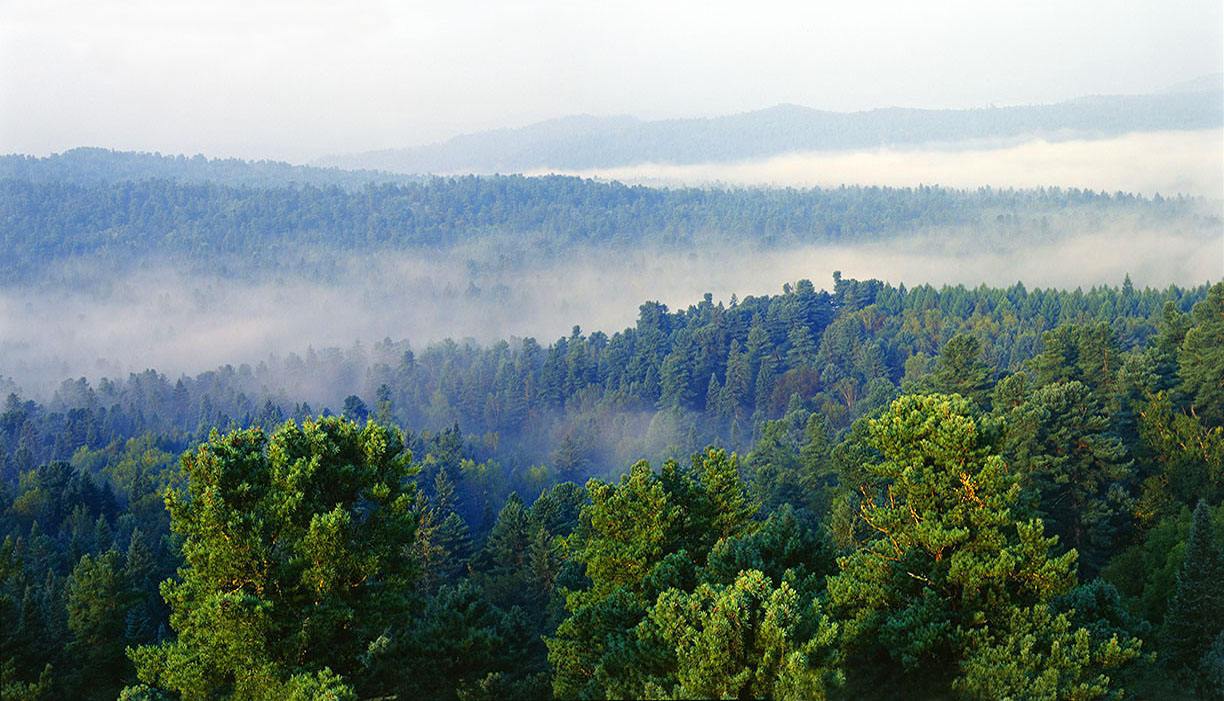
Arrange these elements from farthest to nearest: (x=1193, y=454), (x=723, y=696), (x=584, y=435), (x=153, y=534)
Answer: (x=584, y=435) < (x=153, y=534) < (x=1193, y=454) < (x=723, y=696)

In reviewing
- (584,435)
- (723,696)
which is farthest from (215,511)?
(584,435)

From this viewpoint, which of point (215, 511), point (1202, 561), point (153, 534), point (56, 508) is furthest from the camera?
point (56, 508)

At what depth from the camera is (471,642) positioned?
35.3 meters

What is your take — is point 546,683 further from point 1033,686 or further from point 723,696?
point 1033,686

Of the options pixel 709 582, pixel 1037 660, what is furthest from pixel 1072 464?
pixel 709 582

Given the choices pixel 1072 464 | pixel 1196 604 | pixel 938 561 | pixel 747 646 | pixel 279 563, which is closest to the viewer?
pixel 747 646

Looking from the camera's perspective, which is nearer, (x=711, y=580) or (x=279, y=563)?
(x=279, y=563)

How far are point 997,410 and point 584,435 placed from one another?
111m

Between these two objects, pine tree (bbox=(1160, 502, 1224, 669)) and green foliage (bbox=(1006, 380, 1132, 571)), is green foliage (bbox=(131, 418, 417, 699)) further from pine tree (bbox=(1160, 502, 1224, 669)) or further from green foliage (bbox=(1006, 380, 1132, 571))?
green foliage (bbox=(1006, 380, 1132, 571))

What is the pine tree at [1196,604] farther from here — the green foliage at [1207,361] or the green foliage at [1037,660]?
the green foliage at [1207,361]

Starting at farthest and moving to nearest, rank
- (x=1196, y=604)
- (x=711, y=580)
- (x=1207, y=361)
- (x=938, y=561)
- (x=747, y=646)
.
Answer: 1. (x=1207, y=361)
2. (x=1196, y=604)
3. (x=938, y=561)
4. (x=711, y=580)
5. (x=747, y=646)

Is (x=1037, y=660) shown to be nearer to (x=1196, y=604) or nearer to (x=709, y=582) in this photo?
(x=709, y=582)

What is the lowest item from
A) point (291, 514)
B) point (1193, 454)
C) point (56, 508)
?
point (56, 508)

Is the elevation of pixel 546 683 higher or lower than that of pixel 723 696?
lower
